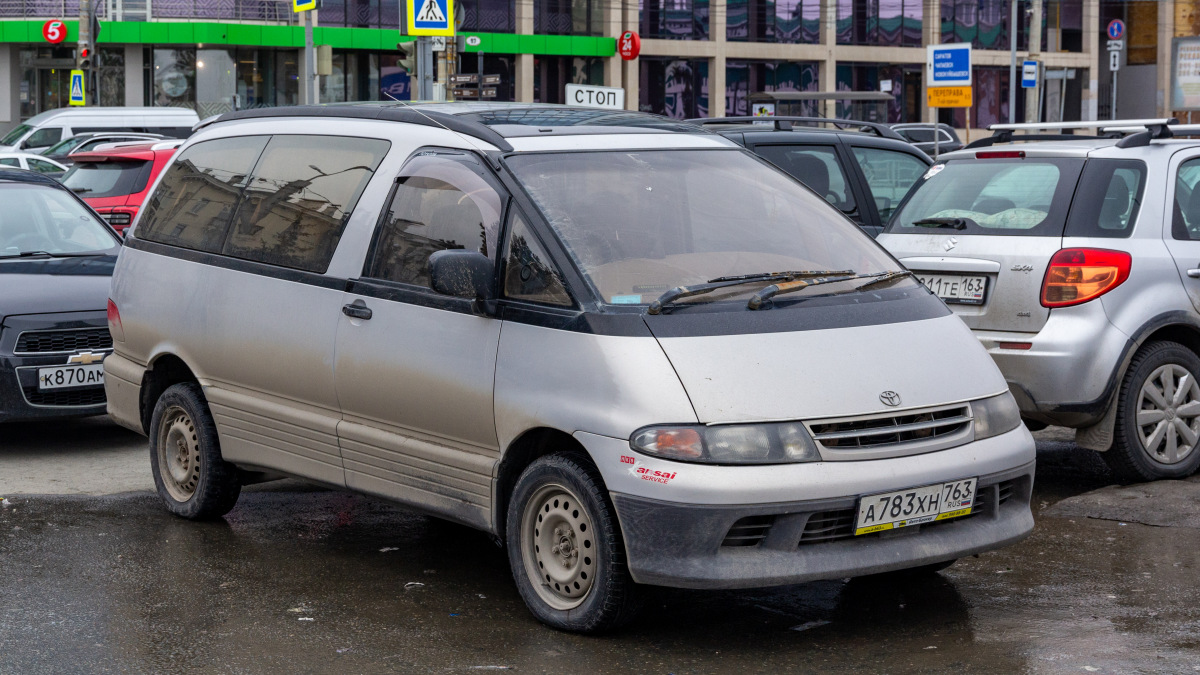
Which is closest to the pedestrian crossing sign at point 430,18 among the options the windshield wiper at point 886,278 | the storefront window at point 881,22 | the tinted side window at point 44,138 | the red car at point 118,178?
the red car at point 118,178

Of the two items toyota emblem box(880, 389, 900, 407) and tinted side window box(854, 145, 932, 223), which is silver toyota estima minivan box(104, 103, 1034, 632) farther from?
tinted side window box(854, 145, 932, 223)

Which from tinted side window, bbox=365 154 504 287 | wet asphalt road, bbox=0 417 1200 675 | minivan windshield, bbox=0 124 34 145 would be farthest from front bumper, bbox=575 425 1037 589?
minivan windshield, bbox=0 124 34 145

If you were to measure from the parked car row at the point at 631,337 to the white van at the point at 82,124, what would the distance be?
2808 centimetres

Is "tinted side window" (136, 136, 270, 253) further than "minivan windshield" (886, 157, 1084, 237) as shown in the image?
No

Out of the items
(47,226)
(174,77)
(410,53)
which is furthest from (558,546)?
(174,77)

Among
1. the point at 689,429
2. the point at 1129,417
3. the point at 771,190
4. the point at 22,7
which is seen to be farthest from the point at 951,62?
the point at 22,7

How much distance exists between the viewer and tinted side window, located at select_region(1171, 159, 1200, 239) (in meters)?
7.43

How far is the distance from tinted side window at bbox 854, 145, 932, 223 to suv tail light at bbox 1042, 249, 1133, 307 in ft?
9.71

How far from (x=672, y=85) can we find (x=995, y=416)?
167ft

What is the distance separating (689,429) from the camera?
4.68 metres

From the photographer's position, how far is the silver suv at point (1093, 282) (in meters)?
7.05

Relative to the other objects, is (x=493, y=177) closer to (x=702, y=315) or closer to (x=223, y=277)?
(x=702, y=315)

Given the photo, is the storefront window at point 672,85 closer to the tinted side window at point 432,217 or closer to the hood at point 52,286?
the hood at point 52,286

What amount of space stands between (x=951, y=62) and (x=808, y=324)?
674 inches
